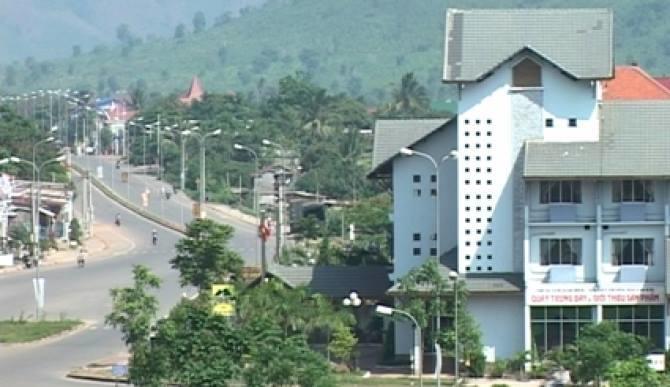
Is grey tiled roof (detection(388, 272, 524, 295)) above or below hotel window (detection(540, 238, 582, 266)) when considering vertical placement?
below

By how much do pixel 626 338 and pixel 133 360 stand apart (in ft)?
37.1

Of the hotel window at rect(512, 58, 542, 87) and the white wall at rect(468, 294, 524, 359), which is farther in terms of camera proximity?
the hotel window at rect(512, 58, 542, 87)

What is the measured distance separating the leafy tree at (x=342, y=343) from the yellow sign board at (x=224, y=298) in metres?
2.49

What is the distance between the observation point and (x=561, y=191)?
57.4m

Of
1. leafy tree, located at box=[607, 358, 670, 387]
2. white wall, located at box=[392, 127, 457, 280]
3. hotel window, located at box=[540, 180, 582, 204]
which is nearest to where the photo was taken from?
leafy tree, located at box=[607, 358, 670, 387]

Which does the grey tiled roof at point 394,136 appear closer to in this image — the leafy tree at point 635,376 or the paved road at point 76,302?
the paved road at point 76,302

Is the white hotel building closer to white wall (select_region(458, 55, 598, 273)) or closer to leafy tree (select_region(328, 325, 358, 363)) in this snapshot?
white wall (select_region(458, 55, 598, 273))

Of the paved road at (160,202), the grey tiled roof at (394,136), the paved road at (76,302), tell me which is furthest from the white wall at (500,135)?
the paved road at (160,202)

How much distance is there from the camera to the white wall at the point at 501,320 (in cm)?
5722

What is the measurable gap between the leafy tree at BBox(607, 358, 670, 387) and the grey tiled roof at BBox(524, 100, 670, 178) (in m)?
7.86

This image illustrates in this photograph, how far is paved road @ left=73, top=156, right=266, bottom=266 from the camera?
98500 millimetres

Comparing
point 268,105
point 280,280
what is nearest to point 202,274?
point 280,280

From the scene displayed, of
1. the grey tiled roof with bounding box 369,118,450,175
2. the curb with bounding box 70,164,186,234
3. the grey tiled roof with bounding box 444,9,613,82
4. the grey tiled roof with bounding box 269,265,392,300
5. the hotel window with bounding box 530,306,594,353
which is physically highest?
the grey tiled roof with bounding box 444,9,613,82

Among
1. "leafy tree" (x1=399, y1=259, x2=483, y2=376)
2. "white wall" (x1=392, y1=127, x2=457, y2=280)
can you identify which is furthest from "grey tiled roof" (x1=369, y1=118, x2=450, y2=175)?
"leafy tree" (x1=399, y1=259, x2=483, y2=376)
